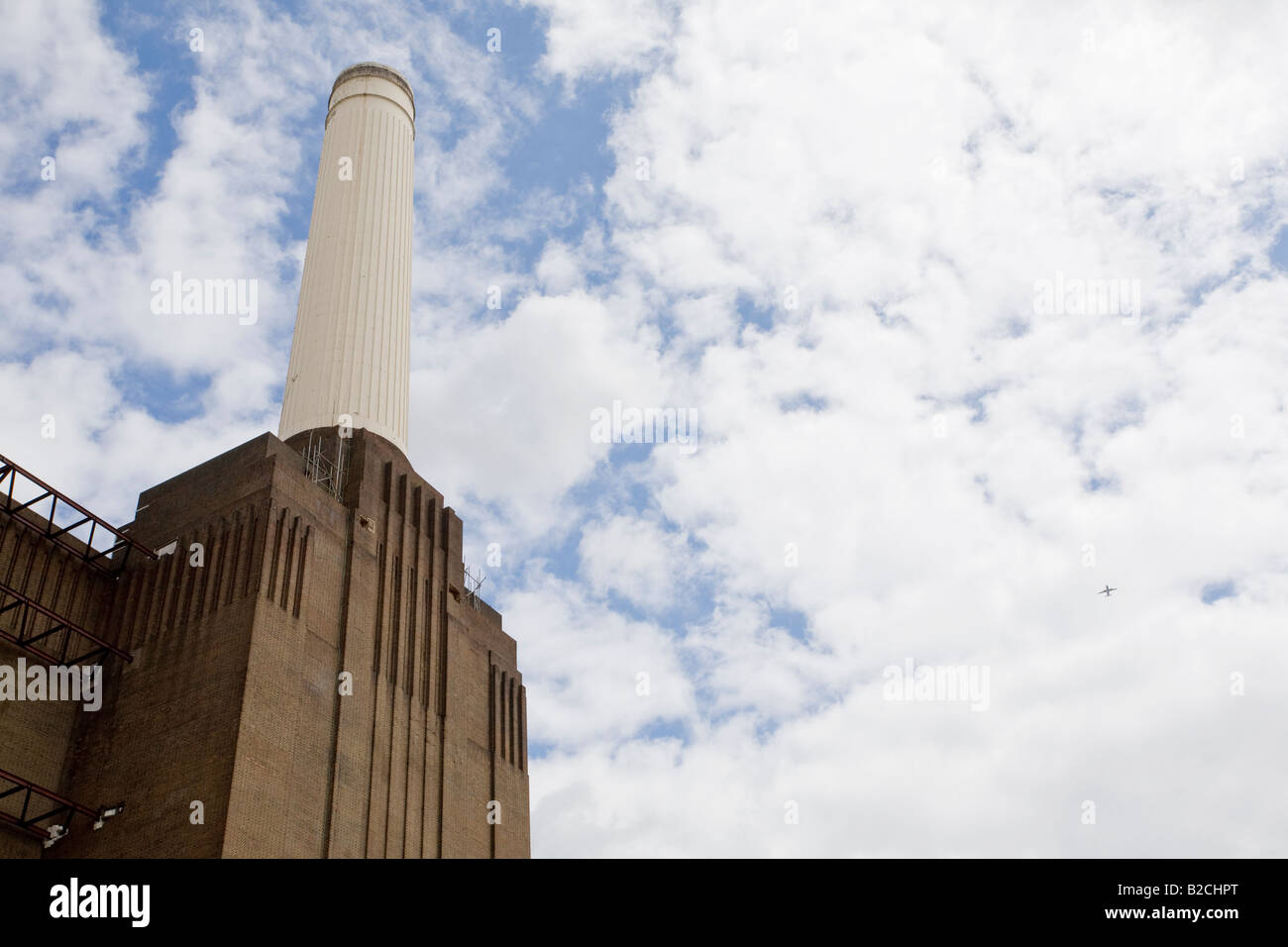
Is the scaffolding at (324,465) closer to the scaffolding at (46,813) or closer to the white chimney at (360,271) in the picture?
the white chimney at (360,271)

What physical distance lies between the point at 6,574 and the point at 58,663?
286 centimetres

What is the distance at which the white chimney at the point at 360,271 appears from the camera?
140ft

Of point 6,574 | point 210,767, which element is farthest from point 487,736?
point 6,574

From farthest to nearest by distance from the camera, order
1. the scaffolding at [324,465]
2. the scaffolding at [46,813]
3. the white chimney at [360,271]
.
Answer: the white chimney at [360,271] < the scaffolding at [324,465] < the scaffolding at [46,813]

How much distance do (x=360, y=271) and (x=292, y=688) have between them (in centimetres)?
2063

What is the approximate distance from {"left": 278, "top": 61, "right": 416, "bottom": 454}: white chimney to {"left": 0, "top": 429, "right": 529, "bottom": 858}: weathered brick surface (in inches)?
87.8

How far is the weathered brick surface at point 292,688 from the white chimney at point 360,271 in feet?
7.32

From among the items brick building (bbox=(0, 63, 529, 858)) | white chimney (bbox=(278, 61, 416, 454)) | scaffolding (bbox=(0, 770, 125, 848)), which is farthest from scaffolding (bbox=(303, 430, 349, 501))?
scaffolding (bbox=(0, 770, 125, 848))

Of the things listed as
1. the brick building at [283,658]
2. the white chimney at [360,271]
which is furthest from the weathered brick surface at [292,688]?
the white chimney at [360,271]

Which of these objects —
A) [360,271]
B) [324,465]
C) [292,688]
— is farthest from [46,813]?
[360,271]

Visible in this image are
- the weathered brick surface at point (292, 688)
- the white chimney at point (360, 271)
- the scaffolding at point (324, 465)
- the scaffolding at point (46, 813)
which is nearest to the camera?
the scaffolding at point (46, 813)

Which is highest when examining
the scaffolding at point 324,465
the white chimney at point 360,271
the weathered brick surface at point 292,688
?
the white chimney at point 360,271

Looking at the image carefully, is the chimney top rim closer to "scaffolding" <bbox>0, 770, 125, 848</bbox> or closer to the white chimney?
the white chimney
